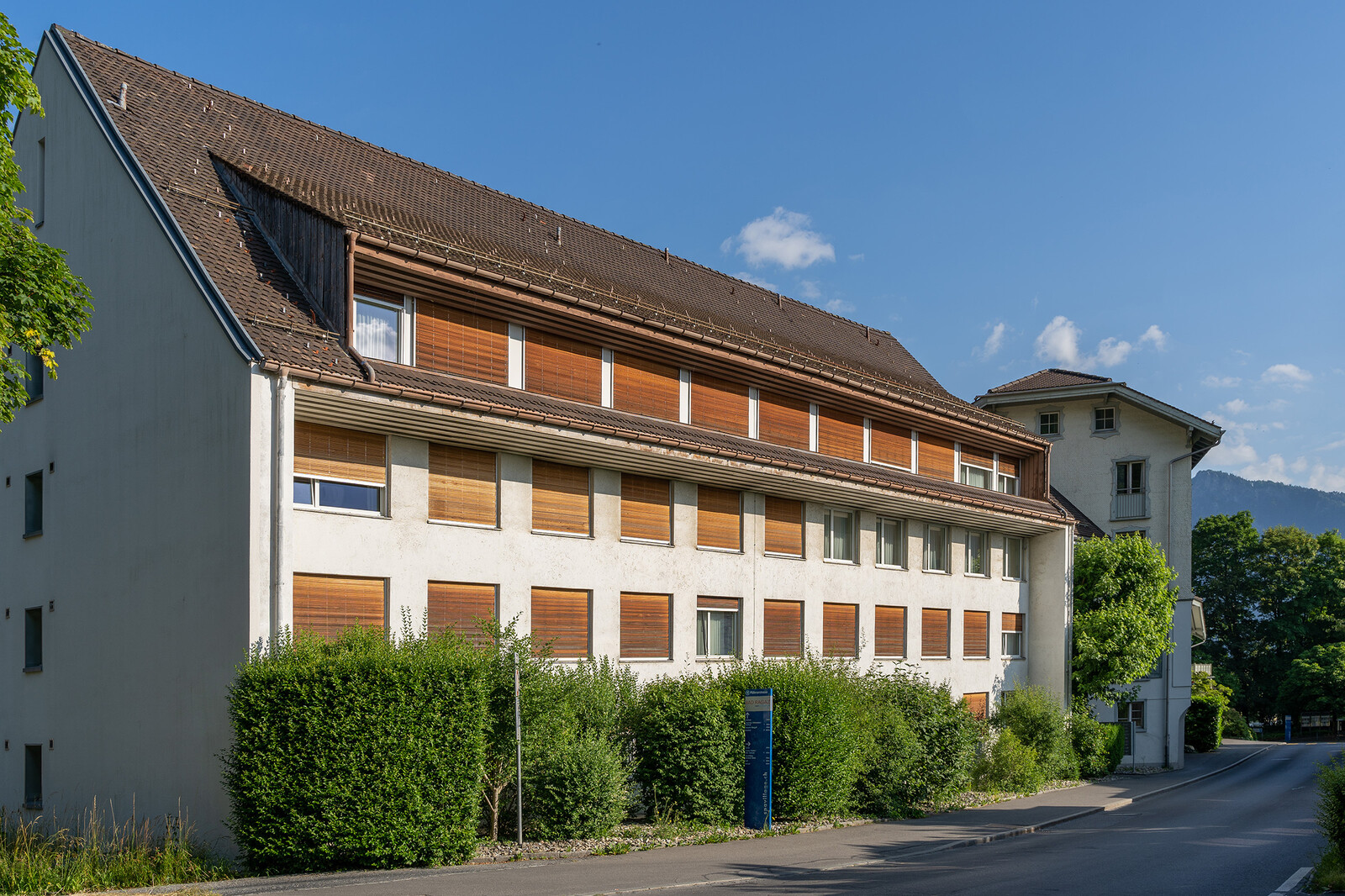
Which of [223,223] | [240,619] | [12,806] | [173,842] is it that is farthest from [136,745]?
[223,223]

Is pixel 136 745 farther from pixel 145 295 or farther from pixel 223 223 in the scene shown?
pixel 223 223

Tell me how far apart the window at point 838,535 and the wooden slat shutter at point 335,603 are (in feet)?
36.2

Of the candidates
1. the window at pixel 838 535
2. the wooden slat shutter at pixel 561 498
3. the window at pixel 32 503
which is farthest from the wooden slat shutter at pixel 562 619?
the window at pixel 32 503

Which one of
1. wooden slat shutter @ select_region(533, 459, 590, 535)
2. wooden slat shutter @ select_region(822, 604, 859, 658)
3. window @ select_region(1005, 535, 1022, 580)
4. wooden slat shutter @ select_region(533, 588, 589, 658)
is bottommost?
wooden slat shutter @ select_region(822, 604, 859, 658)

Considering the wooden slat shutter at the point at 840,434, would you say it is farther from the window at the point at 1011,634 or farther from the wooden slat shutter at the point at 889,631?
the window at the point at 1011,634

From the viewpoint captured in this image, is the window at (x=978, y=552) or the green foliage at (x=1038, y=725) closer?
the green foliage at (x=1038, y=725)

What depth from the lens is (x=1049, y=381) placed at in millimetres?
43312

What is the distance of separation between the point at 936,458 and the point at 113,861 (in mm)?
21570

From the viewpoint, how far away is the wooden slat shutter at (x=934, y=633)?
27578mm

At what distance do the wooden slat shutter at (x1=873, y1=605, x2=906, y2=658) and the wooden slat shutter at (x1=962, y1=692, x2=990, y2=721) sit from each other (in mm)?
3799

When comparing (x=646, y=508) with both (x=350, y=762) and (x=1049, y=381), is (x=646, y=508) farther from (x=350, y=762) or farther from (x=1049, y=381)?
(x=1049, y=381)

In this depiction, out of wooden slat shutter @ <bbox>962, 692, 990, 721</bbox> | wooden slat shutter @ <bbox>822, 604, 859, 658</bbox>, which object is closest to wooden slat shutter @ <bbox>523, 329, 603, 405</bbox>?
wooden slat shutter @ <bbox>822, 604, 859, 658</bbox>

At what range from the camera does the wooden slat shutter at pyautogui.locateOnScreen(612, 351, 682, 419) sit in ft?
69.6

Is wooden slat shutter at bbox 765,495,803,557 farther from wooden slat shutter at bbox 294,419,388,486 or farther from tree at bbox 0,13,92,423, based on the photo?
tree at bbox 0,13,92,423
